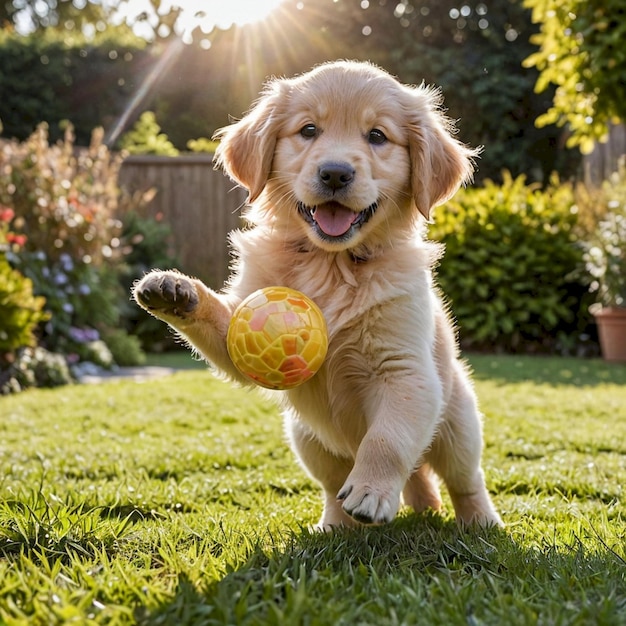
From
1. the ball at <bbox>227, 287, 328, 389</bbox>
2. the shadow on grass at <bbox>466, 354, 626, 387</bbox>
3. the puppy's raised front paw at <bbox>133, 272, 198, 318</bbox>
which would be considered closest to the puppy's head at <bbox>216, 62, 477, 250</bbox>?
the ball at <bbox>227, 287, 328, 389</bbox>

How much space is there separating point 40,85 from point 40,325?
425 inches

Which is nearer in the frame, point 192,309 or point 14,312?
point 192,309

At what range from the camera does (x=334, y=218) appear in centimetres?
271

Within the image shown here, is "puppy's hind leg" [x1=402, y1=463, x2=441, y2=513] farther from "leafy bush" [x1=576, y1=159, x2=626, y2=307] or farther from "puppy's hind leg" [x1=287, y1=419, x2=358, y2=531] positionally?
"leafy bush" [x1=576, y1=159, x2=626, y2=307]

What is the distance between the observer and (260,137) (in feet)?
9.59

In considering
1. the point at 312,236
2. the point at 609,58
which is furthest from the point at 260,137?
the point at 609,58

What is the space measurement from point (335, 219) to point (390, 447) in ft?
2.71

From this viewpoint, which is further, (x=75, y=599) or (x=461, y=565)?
(x=461, y=565)

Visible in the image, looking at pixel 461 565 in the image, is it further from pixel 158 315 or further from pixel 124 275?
pixel 124 275

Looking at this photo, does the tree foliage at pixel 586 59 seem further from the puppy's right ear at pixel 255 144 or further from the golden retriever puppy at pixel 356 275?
the puppy's right ear at pixel 255 144

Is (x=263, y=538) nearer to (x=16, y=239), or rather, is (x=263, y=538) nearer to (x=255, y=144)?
(x=255, y=144)

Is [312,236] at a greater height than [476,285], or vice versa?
[312,236]

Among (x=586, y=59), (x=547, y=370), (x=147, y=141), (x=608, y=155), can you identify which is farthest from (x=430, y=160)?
(x=147, y=141)

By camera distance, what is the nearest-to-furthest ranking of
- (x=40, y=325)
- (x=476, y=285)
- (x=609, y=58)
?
(x=609, y=58), (x=40, y=325), (x=476, y=285)
